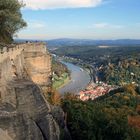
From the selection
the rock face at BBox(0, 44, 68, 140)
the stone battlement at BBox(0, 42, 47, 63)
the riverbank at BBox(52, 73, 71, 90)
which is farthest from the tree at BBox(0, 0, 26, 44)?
the riverbank at BBox(52, 73, 71, 90)

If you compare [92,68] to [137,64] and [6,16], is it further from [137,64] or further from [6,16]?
[6,16]

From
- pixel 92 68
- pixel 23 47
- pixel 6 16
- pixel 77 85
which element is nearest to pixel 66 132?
pixel 23 47

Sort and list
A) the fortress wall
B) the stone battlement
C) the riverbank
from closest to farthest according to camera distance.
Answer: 1. the fortress wall
2. the stone battlement
3. the riverbank

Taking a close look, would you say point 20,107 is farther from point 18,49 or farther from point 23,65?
point 18,49

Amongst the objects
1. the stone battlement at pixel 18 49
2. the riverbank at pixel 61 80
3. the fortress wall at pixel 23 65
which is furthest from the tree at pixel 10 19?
the riverbank at pixel 61 80

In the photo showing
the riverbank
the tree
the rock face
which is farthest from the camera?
the riverbank

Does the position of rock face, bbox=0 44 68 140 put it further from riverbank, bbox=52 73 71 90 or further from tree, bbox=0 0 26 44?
riverbank, bbox=52 73 71 90

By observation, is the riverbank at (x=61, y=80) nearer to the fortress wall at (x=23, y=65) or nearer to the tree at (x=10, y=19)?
the tree at (x=10, y=19)

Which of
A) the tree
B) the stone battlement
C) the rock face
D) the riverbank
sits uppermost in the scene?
the tree
